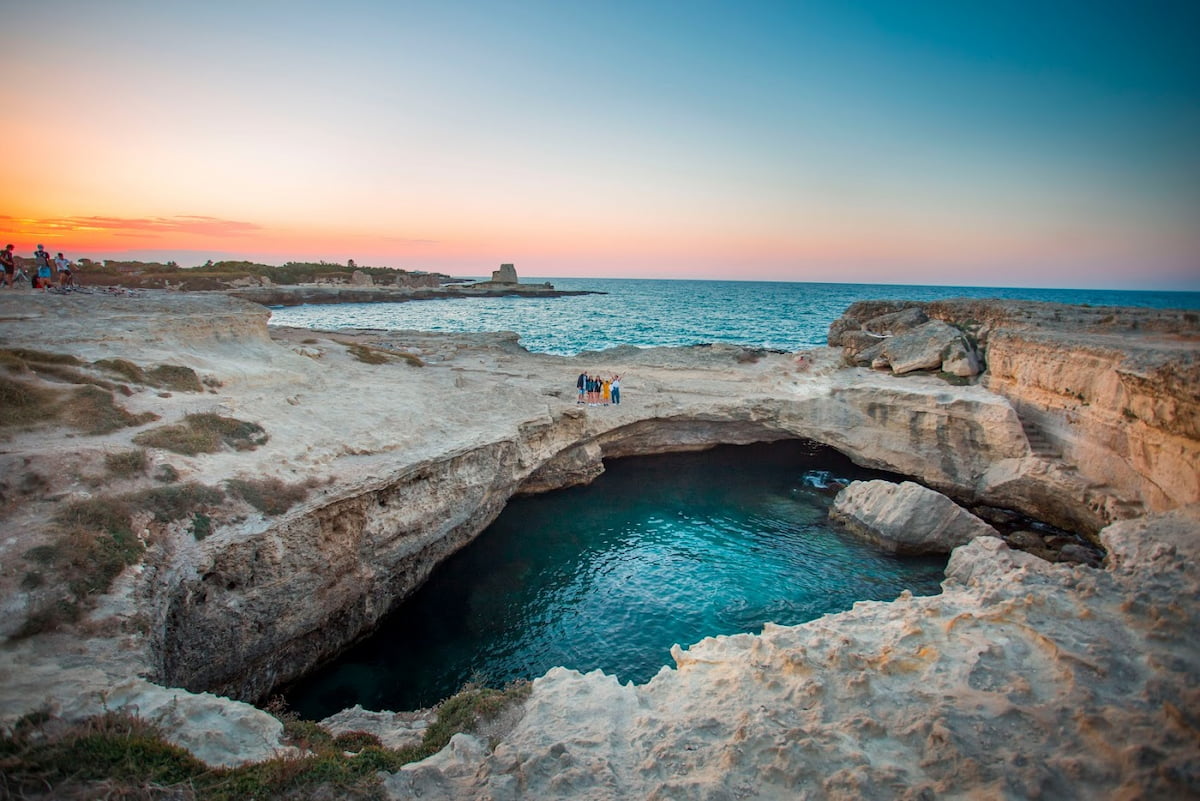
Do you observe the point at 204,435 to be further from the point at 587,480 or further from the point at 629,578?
the point at 587,480

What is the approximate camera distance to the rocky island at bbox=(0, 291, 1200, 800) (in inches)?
276

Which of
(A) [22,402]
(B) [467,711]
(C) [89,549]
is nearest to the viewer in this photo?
(B) [467,711]

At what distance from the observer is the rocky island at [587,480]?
702cm

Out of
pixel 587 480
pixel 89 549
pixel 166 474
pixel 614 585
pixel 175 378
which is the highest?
pixel 175 378

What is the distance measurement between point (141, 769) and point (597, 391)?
73.2ft

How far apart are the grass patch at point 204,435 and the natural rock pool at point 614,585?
6218 mm

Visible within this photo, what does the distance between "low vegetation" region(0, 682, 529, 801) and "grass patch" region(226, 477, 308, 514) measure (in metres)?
6.37

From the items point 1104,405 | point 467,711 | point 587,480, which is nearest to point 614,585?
point 587,480

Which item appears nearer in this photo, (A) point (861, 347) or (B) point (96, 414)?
(B) point (96, 414)

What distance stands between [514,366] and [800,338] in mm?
43870

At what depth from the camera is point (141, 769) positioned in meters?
6.12

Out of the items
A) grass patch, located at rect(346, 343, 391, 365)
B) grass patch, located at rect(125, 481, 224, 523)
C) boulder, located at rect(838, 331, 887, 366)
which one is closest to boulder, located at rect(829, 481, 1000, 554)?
boulder, located at rect(838, 331, 887, 366)

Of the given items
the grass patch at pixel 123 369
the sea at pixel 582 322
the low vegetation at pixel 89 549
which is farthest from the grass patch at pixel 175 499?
the sea at pixel 582 322

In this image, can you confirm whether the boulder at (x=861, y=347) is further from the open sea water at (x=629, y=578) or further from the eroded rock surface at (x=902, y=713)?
the eroded rock surface at (x=902, y=713)
